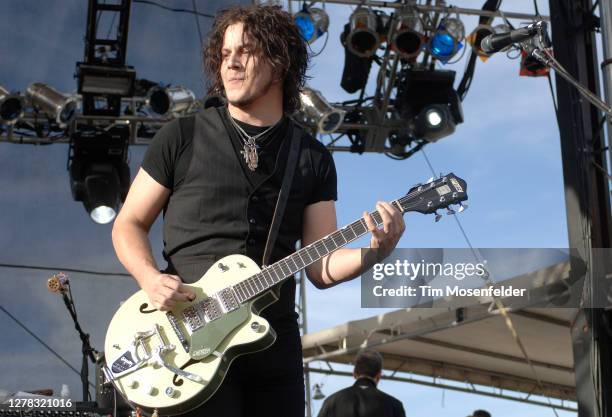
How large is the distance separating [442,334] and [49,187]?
384 centimetres

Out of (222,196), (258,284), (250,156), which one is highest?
(250,156)

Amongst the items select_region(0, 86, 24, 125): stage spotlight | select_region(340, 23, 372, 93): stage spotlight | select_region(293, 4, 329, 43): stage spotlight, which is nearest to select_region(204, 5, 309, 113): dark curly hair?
select_region(0, 86, 24, 125): stage spotlight

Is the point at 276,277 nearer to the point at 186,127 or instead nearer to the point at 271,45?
the point at 186,127

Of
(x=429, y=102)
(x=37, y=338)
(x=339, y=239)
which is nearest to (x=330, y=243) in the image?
(x=339, y=239)

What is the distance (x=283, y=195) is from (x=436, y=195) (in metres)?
0.48

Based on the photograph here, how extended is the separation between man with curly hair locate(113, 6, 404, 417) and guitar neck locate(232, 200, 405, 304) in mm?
49

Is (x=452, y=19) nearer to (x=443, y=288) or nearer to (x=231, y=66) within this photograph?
(x=443, y=288)

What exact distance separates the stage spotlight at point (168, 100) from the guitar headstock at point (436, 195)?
572cm

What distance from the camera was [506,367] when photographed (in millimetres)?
10586

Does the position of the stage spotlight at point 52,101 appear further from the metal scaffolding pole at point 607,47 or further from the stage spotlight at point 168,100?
the metal scaffolding pole at point 607,47

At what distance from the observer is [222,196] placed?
250 cm

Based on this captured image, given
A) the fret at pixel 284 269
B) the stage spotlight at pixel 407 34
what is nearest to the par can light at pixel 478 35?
the stage spotlight at pixel 407 34

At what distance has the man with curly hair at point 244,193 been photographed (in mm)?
2416

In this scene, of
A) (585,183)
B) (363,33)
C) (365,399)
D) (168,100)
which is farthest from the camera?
(363,33)
